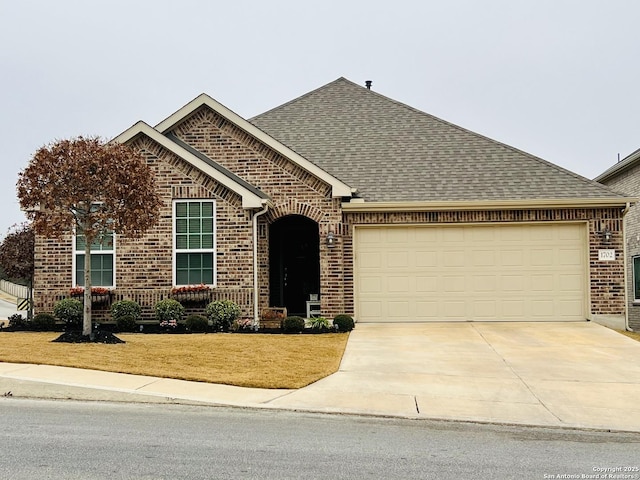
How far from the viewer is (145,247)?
56.0 feet

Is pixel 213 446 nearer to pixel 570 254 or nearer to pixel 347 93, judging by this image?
pixel 570 254

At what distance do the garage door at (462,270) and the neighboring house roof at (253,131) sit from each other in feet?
4.78

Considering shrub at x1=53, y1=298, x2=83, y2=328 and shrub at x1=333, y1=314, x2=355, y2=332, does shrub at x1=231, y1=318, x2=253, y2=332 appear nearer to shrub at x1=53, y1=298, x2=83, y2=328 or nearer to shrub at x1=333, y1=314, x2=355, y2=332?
shrub at x1=333, y1=314, x2=355, y2=332

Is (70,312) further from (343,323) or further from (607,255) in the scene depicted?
(607,255)

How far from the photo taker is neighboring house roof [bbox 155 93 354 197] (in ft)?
57.3

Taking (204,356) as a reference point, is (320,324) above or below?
above

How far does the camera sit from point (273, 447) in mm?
6887

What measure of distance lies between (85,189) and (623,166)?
62.5 feet

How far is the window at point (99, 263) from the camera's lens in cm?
1719

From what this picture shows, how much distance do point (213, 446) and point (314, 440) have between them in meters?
1.06

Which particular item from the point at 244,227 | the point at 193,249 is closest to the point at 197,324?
the point at 193,249

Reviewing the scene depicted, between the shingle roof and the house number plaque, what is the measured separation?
1.42 m

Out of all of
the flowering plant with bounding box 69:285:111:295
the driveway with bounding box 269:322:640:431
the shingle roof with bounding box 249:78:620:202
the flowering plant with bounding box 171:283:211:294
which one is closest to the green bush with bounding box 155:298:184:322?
the flowering plant with bounding box 171:283:211:294

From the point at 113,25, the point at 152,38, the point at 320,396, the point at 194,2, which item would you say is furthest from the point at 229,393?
the point at 152,38
